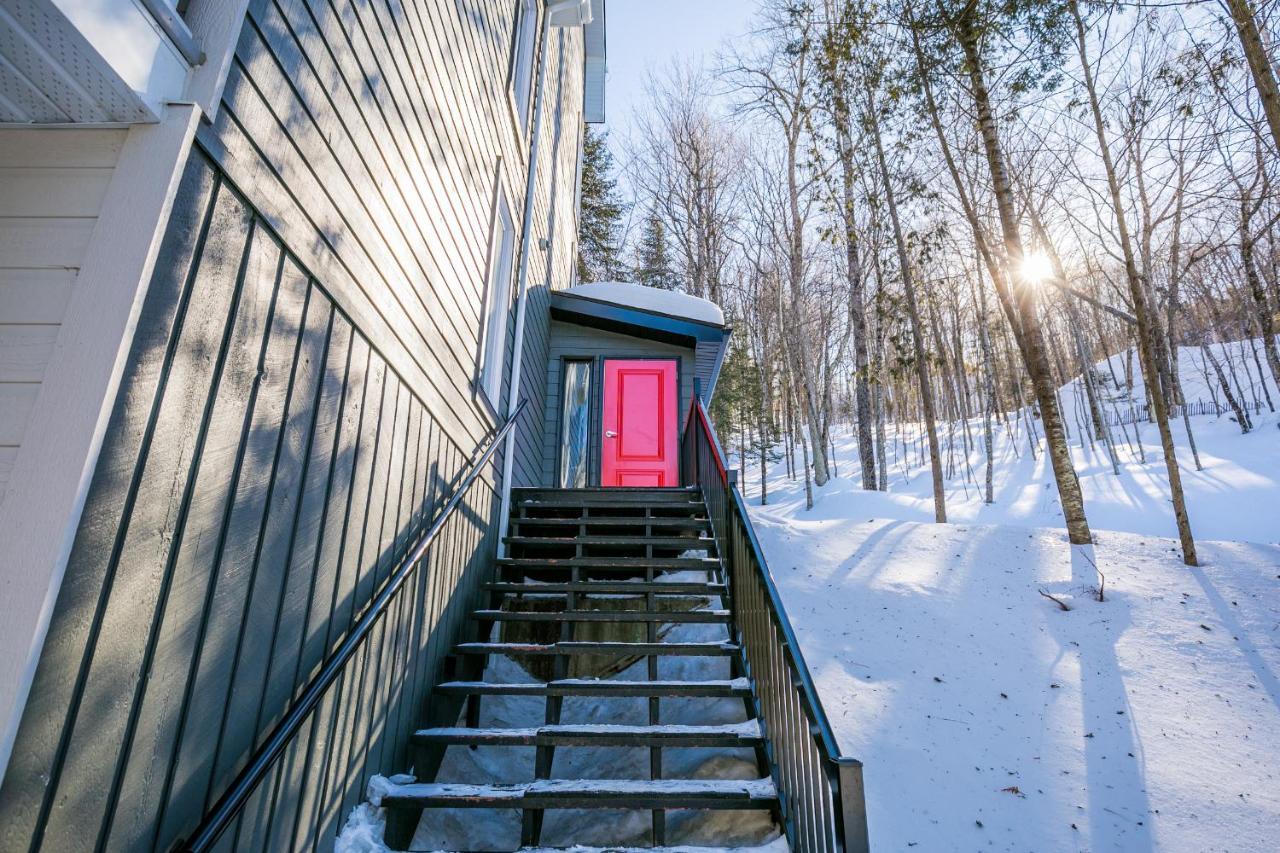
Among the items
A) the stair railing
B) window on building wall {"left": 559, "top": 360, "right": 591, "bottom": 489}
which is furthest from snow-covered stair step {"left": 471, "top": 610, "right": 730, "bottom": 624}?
window on building wall {"left": 559, "top": 360, "right": 591, "bottom": 489}

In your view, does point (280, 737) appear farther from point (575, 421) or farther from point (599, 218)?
point (599, 218)

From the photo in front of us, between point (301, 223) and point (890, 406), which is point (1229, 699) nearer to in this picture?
point (301, 223)

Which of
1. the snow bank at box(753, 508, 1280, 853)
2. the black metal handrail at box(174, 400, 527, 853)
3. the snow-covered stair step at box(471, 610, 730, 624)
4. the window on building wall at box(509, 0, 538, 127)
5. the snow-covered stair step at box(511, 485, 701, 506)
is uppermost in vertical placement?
the window on building wall at box(509, 0, 538, 127)

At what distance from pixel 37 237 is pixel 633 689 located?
109 inches

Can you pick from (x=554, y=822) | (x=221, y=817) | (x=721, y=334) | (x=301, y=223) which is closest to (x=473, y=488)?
(x=554, y=822)

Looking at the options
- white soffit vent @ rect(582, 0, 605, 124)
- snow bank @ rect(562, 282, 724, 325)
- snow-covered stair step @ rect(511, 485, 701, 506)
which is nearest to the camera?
snow-covered stair step @ rect(511, 485, 701, 506)

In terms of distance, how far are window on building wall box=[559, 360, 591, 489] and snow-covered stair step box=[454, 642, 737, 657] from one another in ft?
12.8

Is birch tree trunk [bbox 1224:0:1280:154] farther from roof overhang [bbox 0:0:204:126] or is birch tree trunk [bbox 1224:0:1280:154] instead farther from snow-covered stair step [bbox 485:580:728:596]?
roof overhang [bbox 0:0:204:126]

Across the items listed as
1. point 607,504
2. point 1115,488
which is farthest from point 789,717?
point 1115,488

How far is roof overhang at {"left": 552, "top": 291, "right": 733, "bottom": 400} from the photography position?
7.26 m

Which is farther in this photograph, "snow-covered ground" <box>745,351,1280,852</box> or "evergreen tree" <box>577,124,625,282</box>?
"evergreen tree" <box>577,124,625,282</box>

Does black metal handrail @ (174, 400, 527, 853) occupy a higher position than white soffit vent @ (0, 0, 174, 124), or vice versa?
white soffit vent @ (0, 0, 174, 124)

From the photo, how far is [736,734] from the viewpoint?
8.89 ft

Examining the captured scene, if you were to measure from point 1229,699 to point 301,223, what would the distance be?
5.46 meters
